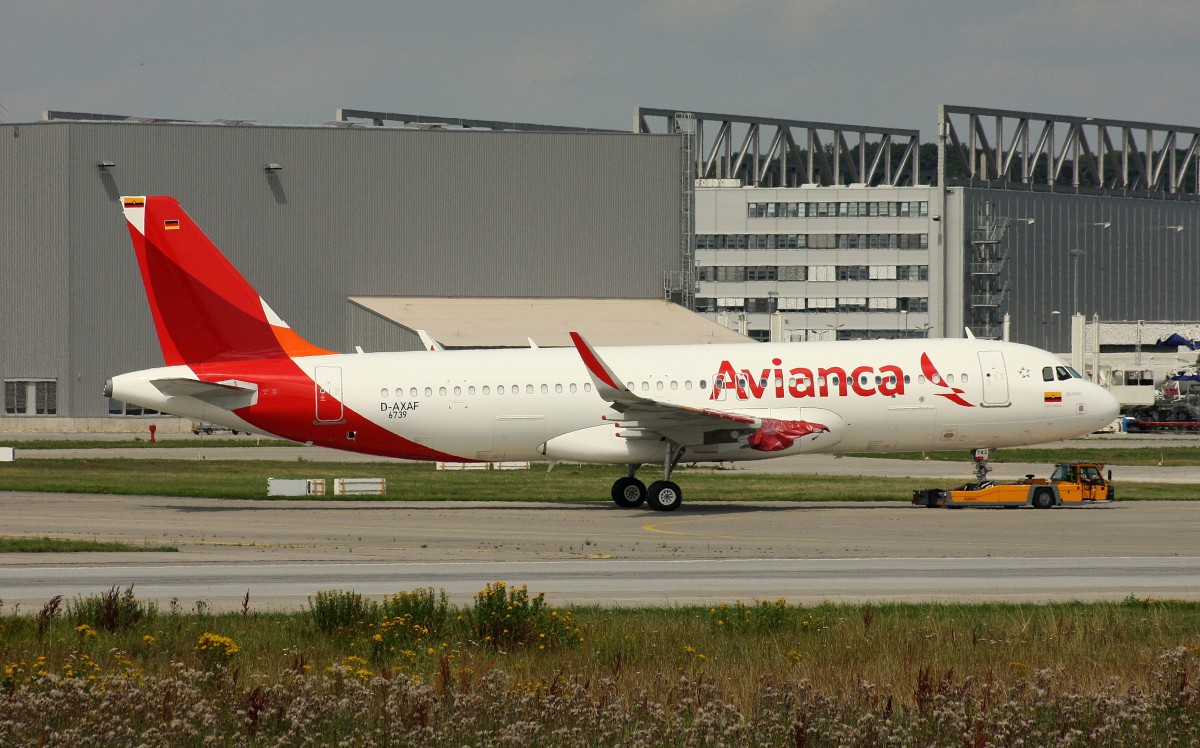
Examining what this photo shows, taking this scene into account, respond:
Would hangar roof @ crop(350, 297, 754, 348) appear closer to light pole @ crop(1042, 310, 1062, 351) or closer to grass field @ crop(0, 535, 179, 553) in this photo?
light pole @ crop(1042, 310, 1062, 351)

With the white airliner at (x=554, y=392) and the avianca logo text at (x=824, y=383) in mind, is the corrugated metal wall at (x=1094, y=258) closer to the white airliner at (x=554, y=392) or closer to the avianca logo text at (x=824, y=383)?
the white airliner at (x=554, y=392)

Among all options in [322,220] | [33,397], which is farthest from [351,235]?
[33,397]

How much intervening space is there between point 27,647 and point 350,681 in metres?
4.91

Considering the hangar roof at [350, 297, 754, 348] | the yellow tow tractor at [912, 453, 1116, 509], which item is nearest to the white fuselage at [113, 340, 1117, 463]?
the yellow tow tractor at [912, 453, 1116, 509]

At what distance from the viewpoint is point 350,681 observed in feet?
38.5

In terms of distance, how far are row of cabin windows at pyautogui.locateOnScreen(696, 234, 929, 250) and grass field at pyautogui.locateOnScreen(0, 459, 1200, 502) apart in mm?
84388

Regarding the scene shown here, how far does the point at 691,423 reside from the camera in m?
36.2

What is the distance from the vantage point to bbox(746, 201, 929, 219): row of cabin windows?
13425cm

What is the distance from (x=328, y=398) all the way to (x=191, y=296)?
15.8 ft

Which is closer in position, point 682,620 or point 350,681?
Answer: point 350,681

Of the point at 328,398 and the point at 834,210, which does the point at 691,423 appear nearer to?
the point at 328,398

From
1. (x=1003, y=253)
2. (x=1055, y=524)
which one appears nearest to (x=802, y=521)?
(x=1055, y=524)

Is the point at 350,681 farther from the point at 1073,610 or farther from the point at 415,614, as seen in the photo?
the point at 1073,610

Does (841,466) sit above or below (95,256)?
below
